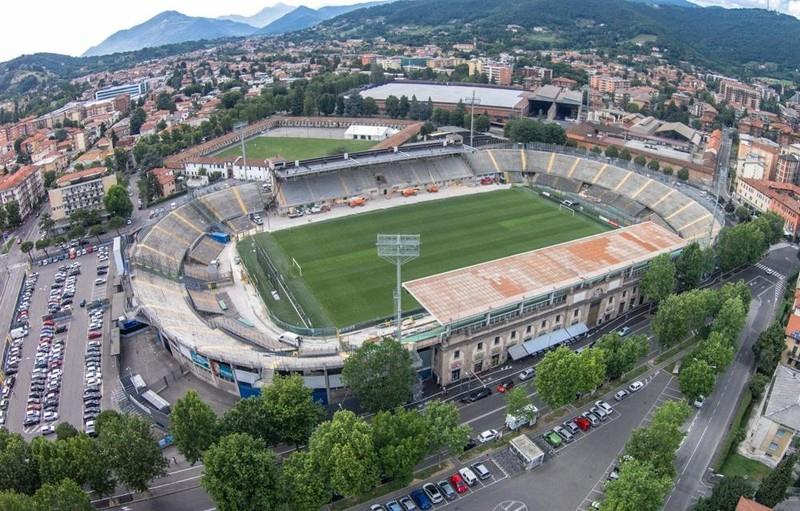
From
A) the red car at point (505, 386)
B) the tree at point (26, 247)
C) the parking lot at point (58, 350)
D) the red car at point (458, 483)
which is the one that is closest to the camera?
the red car at point (458, 483)

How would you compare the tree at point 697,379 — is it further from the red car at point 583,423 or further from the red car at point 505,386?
the red car at point 505,386

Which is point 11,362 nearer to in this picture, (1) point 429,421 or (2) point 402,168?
(1) point 429,421

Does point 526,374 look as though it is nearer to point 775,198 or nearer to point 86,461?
point 86,461

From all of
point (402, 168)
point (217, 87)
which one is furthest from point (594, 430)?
point (217, 87)

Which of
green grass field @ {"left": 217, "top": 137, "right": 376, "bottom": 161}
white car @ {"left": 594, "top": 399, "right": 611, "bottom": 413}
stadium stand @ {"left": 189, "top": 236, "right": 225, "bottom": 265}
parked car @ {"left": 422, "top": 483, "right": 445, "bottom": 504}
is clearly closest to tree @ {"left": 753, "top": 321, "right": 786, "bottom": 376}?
white car @ {"left": 594, "top": 399, "right": 611, "bottom": 413}

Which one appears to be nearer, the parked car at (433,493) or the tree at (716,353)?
the parked car at (433,493)

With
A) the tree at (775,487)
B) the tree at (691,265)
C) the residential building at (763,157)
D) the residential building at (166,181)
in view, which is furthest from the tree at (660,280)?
the residential building at (166,181)

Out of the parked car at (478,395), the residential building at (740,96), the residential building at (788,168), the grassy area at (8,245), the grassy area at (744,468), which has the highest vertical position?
the residential building at (740,96)
